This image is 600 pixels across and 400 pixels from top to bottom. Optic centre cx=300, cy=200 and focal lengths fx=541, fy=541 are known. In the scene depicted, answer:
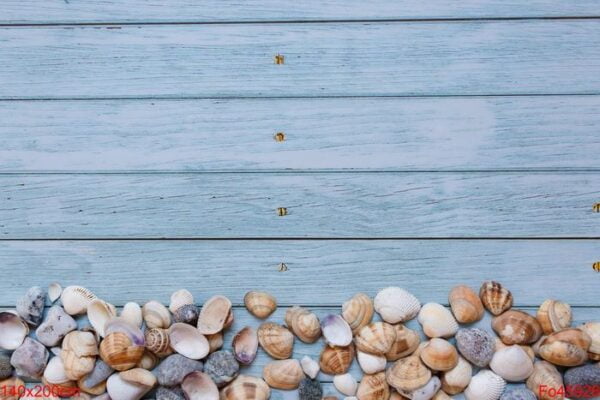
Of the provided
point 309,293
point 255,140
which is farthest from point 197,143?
point 309,293

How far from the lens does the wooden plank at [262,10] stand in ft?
3.14

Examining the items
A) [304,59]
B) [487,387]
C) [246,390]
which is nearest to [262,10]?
[304,59]

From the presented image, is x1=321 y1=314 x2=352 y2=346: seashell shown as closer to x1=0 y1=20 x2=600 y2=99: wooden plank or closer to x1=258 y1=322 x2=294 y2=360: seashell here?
x1=258 y1=322 x2=294 y2=360: seashell

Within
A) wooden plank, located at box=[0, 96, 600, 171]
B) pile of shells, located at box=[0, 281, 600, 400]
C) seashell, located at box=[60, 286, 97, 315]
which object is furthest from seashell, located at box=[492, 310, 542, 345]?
seashell, located at box=[60, 286, 97, 315]

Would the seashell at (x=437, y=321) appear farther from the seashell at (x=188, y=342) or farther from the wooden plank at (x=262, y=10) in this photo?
the wooden plank at (x=262, y=10)

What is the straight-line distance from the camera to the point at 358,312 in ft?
3.22

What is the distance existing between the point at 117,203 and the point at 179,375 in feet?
1.10

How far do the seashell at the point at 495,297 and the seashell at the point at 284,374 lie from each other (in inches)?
14.3

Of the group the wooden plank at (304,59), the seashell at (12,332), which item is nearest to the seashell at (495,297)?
the wooden plank at (304,59)

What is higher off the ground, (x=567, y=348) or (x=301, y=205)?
(x=301, y=205)

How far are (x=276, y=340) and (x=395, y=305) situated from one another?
22cm

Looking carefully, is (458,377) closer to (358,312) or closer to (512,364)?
(512,364)

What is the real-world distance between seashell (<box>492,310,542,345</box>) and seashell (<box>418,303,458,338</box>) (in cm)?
8

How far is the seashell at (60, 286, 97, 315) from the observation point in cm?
100
